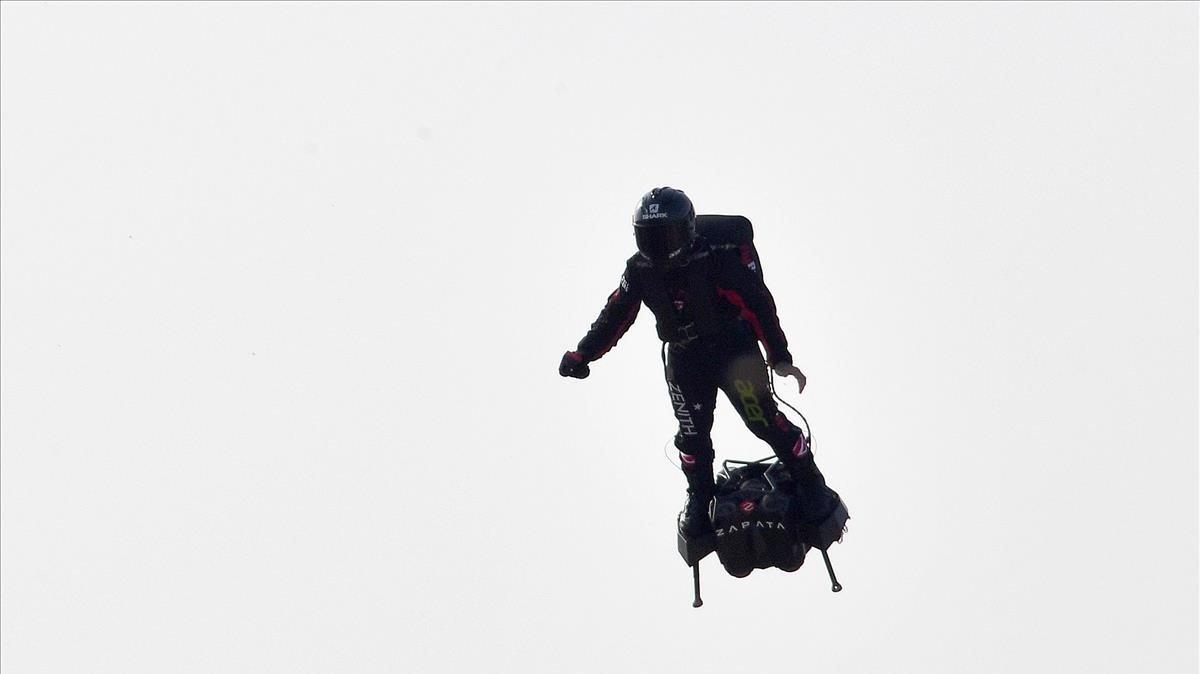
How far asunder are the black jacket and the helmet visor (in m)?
0.16

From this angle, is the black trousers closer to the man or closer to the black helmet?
the man

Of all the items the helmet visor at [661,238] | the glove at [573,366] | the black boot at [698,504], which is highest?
the helmet visor at [661,238]

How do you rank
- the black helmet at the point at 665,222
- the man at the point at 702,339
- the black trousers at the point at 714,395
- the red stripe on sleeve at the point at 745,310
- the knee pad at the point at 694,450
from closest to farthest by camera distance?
the black helmet at the point at 665,222
the man at the point at 702,339
the red stripe on sleeve at the point at 745,310
the black trousers at the point at 714,395
the knee pad at the point at 694,450

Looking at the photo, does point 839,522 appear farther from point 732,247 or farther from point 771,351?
point 732,247

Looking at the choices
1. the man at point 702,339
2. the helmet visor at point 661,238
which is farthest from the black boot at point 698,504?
the helmet visor at point 661,238

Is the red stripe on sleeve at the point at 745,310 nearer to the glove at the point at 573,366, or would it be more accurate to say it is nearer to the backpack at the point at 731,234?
the backpack at the point at 731,234

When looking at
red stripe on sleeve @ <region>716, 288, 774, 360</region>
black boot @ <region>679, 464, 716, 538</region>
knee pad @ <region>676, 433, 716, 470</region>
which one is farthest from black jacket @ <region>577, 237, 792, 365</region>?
black boot @ <region>679, 464, 716, 538</region>

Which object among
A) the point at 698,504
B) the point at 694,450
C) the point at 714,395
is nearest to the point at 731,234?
the point at 714,395

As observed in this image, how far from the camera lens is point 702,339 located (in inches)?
523

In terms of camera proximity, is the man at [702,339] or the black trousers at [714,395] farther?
the black trousers at [714,395]

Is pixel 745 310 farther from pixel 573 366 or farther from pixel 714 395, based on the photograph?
pixel 573 366

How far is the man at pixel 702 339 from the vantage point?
12.8m

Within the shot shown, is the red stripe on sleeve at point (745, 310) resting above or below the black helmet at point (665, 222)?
below

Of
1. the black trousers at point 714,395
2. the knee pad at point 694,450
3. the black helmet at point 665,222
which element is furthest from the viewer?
the knee pad at point 694,450
